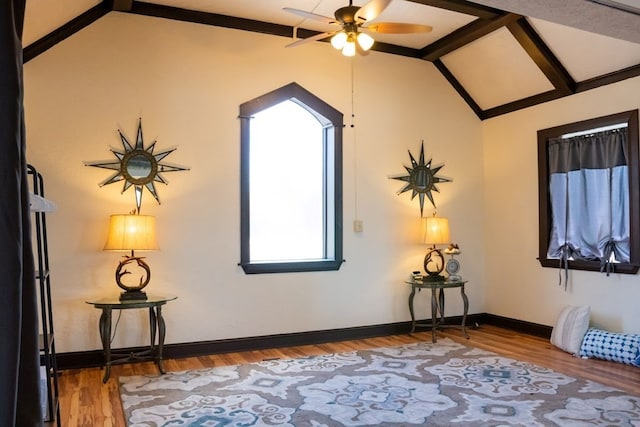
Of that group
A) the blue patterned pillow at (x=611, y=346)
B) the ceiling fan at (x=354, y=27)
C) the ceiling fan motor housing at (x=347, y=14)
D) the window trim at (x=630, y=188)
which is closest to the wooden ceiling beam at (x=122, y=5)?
the ceiling fan at (x=354, y=27)

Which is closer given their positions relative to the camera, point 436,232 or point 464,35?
point 464,35

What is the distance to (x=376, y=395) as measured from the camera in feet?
11.9

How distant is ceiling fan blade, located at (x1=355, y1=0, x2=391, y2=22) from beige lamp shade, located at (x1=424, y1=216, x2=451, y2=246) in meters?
2.62

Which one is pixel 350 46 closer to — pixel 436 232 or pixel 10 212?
pixel 436 232

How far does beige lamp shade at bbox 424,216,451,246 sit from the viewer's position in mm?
5562

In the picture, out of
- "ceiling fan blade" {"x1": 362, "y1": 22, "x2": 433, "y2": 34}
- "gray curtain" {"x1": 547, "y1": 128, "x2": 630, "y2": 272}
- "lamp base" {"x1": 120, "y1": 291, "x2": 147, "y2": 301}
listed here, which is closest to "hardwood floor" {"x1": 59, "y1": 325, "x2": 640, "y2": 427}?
"lamp base" {"x1": 120, "y1": 291, "x2": 147, "y2": 301}

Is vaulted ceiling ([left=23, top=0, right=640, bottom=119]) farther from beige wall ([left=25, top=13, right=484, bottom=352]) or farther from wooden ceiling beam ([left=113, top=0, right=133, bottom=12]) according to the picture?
beige wall ([left=25, top=13, right=484, bottom=352])

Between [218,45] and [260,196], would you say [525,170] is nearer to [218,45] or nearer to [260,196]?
[260,196]

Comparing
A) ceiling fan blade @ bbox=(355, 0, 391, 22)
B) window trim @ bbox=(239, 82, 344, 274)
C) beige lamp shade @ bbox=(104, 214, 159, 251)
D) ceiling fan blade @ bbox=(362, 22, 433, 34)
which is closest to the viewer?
ceiling fan blade @ bbox=(355, 0, 391, 22)

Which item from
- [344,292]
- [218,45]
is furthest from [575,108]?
[218,45]

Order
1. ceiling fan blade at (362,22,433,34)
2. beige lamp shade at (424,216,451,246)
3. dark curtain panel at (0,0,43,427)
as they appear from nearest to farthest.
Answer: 1. dark curtain panel at (0,0,43,427)
2. ceiling fan blade at (362,22,433,34)
3. beige lamp shade at (424,216,451,246)

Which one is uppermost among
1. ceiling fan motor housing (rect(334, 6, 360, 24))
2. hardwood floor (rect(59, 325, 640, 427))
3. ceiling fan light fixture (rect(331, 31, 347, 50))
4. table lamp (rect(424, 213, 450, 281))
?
ceiling fan motor housing (rect(334, 6, 360, 24))

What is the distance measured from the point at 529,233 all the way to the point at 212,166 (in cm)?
363

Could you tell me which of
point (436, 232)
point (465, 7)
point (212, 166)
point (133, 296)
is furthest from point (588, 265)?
point (133, 296)
